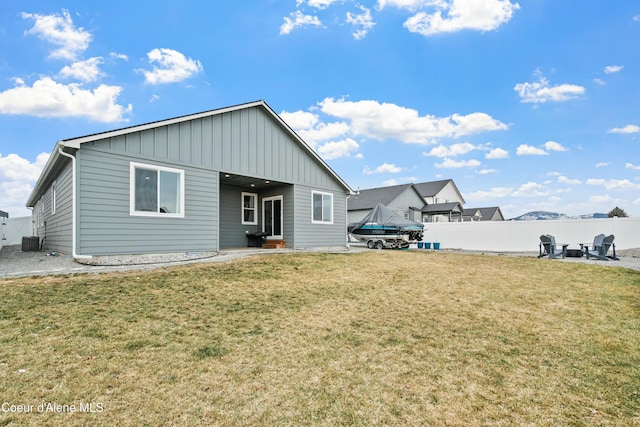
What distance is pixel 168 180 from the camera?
9859mm

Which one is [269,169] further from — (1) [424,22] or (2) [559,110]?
(2) [559,110]

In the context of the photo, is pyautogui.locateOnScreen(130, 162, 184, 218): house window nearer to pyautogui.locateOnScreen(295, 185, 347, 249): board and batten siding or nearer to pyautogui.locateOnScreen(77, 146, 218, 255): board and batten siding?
pyautogui.locateOnScreen(77, 146, 218, 255): board and batten siding

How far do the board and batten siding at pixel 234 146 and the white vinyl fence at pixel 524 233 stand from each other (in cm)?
1204

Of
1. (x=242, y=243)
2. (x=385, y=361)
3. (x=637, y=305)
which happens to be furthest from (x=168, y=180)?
(x=637, y=305)

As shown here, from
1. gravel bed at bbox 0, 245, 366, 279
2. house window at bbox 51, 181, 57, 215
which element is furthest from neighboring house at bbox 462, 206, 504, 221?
house window at bbox 51, 181, 57, 215

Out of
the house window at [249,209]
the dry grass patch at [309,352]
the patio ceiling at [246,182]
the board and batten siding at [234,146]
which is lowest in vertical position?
the dry grass patch at [309,352]

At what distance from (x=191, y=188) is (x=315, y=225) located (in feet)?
19.1

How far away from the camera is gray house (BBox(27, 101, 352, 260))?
335 inches

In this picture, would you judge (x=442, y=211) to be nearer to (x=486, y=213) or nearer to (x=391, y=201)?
(x=391, y=201)

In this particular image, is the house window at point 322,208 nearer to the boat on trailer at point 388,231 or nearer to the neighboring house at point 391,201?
the boat on trailer at point 388,231

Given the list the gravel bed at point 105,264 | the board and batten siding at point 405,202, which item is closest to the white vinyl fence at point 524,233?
the board and batten siding at point 405,202

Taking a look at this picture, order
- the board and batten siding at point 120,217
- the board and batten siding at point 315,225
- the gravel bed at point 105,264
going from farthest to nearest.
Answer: the board and batten siding at point 315,225 < the board and batten siding at point 120,217 < the gravel bed at point 105,264

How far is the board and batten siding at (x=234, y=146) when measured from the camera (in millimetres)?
9500

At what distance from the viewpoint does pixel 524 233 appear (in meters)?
20.0
